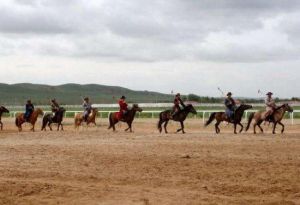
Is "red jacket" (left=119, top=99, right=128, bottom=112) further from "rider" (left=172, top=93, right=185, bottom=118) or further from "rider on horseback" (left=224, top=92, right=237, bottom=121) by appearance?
"rider on horseback" (left=224, top=92, right=237, bottom=121)

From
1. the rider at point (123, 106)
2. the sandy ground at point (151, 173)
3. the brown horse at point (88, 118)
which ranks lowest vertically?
the sandy ground at point (151, 173)

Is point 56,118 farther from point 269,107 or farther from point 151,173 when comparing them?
point 151,173

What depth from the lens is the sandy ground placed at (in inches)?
551

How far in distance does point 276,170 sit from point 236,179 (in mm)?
1875

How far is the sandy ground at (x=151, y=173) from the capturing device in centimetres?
1399

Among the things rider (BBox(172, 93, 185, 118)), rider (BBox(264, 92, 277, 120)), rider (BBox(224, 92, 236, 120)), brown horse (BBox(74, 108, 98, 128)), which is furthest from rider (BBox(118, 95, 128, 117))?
rider (BBox(264, 92, 277, 120))

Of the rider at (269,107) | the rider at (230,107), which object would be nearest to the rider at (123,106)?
the rider at (230,107)

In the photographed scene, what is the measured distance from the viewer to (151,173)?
17203 millimetres

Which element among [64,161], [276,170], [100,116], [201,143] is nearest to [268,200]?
[276,170]

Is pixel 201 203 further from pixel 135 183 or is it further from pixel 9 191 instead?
pixel 9 191

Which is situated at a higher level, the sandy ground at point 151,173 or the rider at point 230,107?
the rider at point 230,107

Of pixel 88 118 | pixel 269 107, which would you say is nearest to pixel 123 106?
pixel 88 118

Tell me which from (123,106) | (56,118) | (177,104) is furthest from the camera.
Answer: (56,118)

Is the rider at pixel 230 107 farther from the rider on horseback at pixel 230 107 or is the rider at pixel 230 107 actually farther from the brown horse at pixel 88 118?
the brown horse at pixel 88 118
